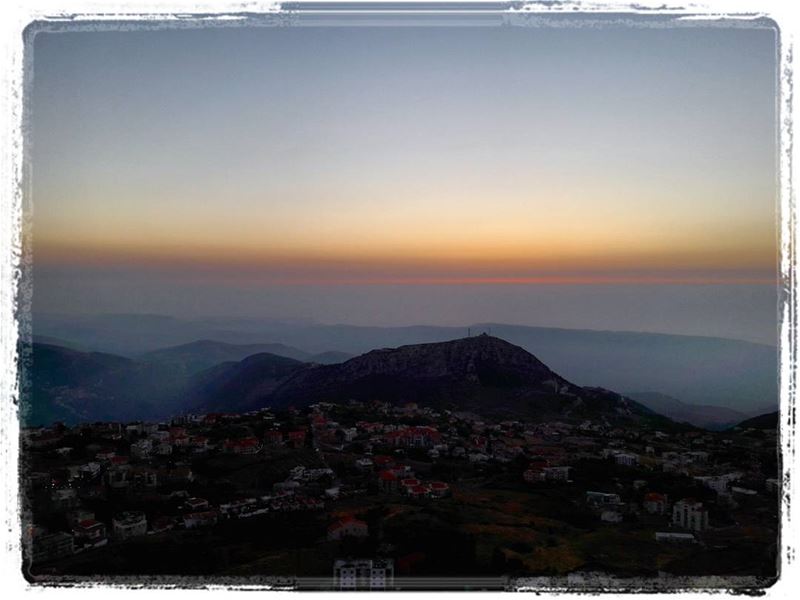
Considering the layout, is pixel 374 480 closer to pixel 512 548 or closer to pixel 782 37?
pixel 512 548

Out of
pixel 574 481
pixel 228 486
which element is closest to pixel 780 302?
pixel 574 481

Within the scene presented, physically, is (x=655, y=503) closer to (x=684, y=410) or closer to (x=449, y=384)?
(x=684, y=410)

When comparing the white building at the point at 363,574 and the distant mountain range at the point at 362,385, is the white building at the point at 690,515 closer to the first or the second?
the distant mountain range at the point at 362,385

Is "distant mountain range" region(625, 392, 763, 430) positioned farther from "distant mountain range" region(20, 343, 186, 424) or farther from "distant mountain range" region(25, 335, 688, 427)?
"distant mountain range" region(20, 343, 186, 424)

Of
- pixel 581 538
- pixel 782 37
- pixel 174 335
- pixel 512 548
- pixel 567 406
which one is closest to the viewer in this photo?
pixel 782 37

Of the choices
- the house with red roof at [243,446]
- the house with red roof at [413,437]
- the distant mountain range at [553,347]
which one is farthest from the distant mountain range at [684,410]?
the house with red roof at [243,446]

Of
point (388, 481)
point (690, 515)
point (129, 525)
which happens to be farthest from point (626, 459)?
point (129, 525)
